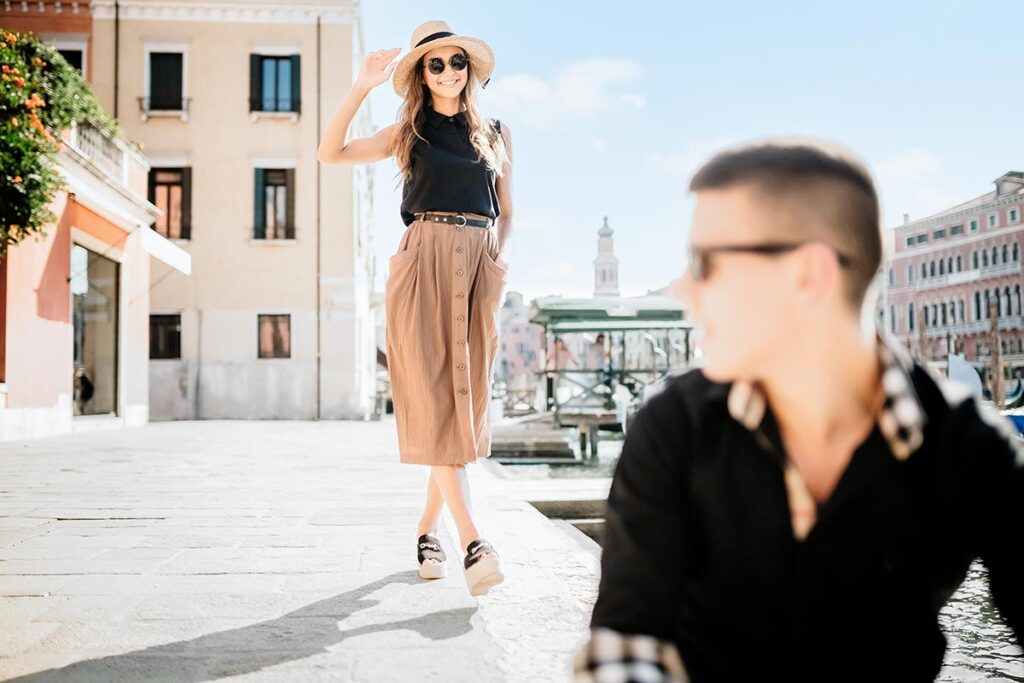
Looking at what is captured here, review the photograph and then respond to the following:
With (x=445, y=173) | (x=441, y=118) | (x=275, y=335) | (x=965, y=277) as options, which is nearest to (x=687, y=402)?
(x=445, y=173)

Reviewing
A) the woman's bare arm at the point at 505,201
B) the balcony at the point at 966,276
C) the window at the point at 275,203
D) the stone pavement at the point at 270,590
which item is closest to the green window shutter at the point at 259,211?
the window at the point at 275,203

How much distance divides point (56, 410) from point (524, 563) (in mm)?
10658

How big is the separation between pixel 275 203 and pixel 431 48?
20331mm

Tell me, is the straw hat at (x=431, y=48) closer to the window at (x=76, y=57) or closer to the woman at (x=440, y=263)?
the woman at (x=440, y=263)

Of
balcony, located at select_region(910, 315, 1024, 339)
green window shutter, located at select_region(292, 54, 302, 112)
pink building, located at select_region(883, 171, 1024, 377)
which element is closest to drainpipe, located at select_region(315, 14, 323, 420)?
green window shutter, located at select_region(292, 54, 302, 112)

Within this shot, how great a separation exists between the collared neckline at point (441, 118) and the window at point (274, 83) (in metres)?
20.4

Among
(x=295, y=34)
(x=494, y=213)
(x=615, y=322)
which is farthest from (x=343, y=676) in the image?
(x=295, y=34)

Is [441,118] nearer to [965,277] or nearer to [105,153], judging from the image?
[105,153]

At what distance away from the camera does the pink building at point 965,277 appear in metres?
59.8

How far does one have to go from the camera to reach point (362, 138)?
2.65 meters

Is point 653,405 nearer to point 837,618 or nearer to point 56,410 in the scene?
point 837,618

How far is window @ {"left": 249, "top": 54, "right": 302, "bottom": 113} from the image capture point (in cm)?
2189

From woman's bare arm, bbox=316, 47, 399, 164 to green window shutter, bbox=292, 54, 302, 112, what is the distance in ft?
66.8

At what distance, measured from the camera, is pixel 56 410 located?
11695 mm
